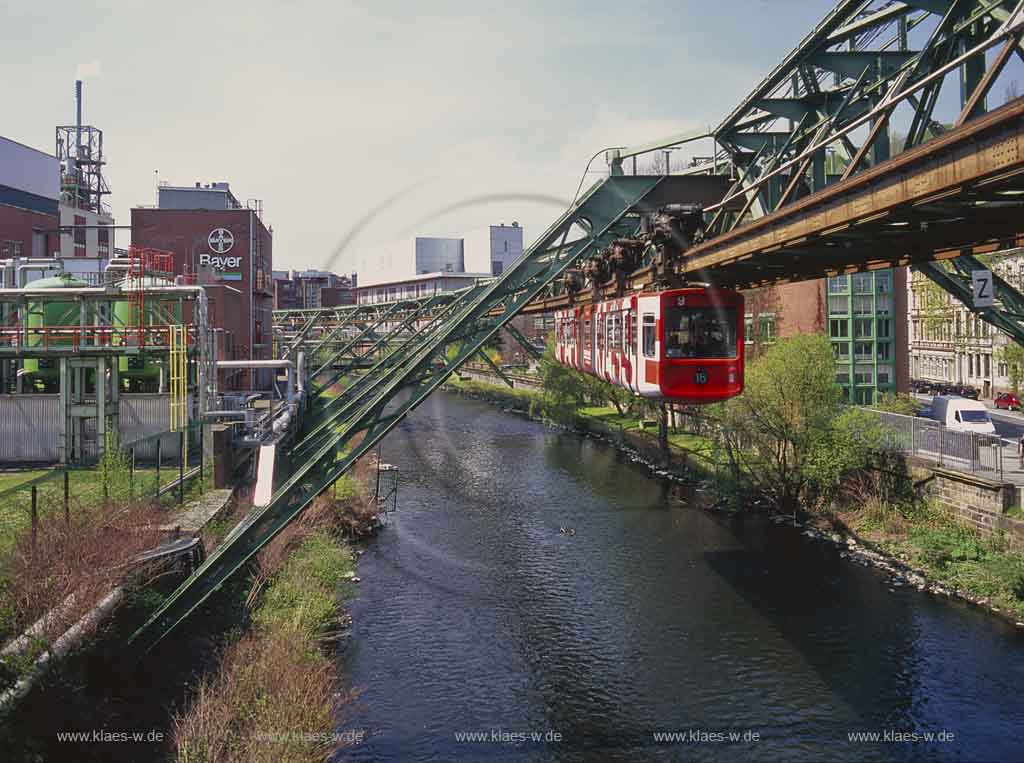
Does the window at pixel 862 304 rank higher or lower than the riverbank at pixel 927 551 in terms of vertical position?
higher

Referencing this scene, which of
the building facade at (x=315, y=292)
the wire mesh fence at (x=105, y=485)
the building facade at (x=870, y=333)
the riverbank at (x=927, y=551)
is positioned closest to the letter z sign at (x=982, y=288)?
the riverbank at (x=927, y=551)

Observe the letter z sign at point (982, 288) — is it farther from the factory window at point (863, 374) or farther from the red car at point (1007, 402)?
the red car at point (1007, 402)

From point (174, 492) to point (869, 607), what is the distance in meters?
17.9

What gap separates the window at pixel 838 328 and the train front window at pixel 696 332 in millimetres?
28411

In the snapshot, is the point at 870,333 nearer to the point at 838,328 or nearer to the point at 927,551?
the point at 838,328

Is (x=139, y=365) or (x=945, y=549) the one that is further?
(x=139, y=365)

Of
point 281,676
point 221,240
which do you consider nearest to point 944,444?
point 281,676

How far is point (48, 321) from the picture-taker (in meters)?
29.7

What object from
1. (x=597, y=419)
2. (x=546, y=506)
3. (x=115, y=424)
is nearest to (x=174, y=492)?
(x=115, y=424)

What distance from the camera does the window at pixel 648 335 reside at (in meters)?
19.0

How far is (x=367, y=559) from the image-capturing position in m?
25.9

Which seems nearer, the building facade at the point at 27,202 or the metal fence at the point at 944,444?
the metal fence at the point at 944,444

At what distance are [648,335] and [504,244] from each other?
4217cm

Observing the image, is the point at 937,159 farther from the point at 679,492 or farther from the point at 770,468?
the point at 679,492
